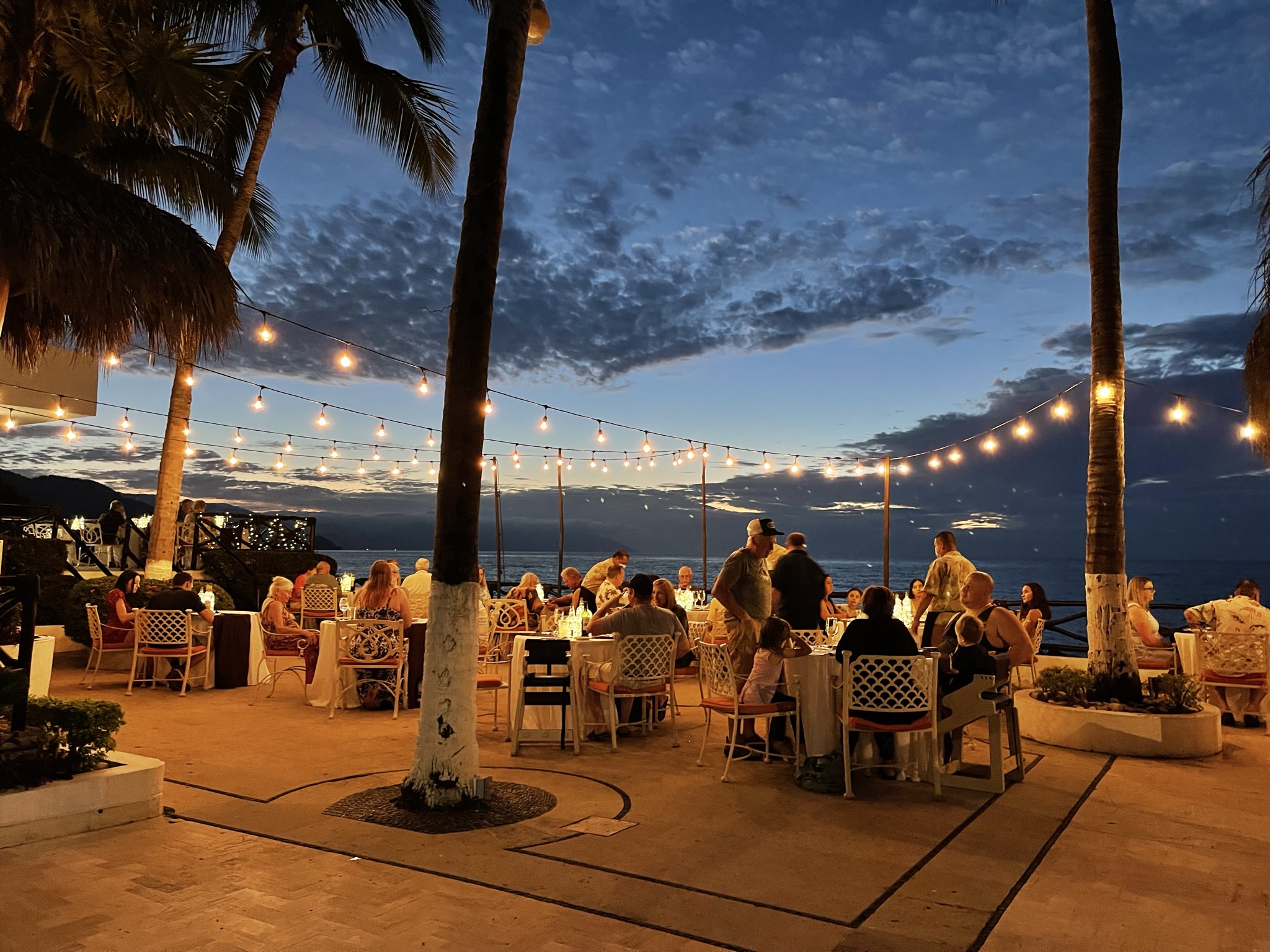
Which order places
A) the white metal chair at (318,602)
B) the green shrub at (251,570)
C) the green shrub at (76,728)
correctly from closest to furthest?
the green shrub at (76,728)
the white metal chair at (318,602)
the green shrub at (251,570)

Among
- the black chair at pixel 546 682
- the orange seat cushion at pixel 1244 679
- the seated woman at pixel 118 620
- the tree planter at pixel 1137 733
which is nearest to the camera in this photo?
the tree planter at pixel 1137 733

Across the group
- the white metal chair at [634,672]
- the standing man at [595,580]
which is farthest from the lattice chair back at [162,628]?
the white metal chair at [634,672]

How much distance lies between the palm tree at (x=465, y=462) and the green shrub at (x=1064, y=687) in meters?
4.84

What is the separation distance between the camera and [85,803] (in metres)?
4.38

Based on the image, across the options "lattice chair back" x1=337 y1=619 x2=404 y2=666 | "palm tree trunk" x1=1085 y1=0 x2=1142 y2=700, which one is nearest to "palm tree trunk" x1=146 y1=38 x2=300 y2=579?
"lattice chair back" x1=337 y1=619 x2=404 y2=666

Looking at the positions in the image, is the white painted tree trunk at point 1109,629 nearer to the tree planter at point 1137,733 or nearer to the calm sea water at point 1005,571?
the tree planter at point 1137,733

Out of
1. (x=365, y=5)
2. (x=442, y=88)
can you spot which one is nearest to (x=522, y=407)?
(x=442, y=88)

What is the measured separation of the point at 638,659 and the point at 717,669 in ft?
2.70

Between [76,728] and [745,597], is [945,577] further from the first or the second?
[76,728]

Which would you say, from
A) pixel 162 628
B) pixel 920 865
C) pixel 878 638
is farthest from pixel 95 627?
pixel 920 865

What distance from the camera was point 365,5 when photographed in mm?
11844

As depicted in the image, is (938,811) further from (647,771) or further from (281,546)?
(281,546)

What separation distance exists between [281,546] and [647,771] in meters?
13.9

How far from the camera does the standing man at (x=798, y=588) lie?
23.9 ft
